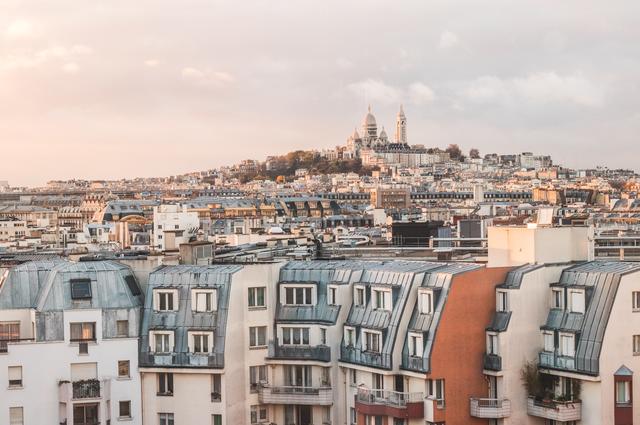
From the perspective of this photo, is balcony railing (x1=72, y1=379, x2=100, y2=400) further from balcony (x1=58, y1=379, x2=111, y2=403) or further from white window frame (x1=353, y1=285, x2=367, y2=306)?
white window frame (x1=353, y1=285, x2=367, y2=306)

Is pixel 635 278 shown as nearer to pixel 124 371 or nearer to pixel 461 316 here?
pixel 461 316

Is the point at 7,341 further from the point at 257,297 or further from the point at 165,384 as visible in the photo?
the point at 257,297

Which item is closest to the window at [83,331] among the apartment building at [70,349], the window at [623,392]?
the apartment building at [70,349]

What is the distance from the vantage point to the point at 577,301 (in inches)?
1107

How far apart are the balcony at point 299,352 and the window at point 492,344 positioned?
12.5 feet

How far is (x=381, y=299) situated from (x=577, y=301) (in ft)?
13.9

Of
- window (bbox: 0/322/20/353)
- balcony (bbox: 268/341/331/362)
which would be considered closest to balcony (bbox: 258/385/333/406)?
balcony (bbox: 268/341/331/362)

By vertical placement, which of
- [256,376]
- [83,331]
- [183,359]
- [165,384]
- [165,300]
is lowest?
[165,384]

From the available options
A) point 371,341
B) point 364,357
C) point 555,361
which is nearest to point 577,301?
point 555,361

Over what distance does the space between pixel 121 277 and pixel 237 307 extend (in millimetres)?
2820

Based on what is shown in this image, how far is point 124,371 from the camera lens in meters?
30.4

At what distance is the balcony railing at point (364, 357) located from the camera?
28.9 meters

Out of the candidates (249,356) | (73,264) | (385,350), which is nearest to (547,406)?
(385,350)

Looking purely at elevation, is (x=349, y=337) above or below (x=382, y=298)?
below
